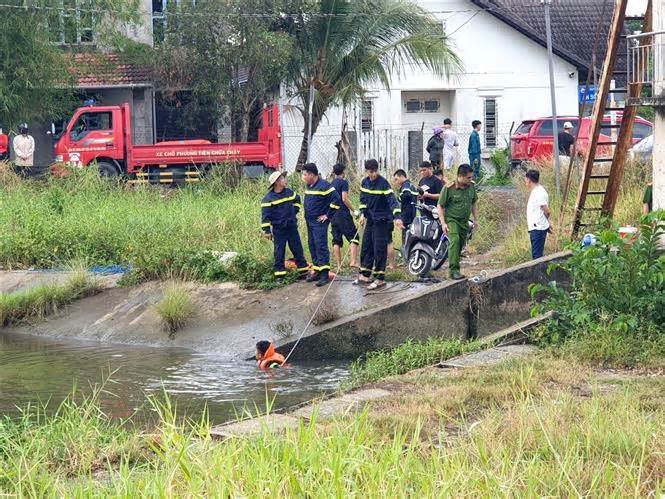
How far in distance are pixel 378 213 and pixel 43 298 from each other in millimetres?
5422

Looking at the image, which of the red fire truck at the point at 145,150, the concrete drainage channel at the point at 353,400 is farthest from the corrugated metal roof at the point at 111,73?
the concrete drainage channel at the point at 353,400

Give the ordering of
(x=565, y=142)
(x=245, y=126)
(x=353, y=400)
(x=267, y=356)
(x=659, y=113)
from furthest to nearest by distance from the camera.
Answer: (x=245, y=126) < (x=565, y=142) < (x=659, y=113) < (x=267, y=356) < (x=353, y=400)

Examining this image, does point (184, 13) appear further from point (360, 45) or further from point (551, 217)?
point (551, 217)

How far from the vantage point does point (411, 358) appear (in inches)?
457

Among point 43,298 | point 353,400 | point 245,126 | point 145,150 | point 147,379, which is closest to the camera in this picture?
point 353,400

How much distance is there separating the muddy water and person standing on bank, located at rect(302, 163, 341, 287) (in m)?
2.23

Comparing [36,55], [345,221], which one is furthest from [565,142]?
[36,55]

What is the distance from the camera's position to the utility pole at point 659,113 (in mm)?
13930

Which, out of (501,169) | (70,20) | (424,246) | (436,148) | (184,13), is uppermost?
(184,13)

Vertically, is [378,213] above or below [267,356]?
above

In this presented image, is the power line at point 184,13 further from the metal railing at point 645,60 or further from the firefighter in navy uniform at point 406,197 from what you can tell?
the metal railing at point 645,60

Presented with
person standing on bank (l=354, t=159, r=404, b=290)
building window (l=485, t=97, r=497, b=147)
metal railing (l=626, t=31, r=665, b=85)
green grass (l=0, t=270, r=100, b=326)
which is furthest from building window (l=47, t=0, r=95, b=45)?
metal railing (l=626, t=31, r=665, b=85)

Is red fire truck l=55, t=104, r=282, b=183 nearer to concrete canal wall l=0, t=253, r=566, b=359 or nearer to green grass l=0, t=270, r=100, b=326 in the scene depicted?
green grass l=0, t=270, r=100, b=326

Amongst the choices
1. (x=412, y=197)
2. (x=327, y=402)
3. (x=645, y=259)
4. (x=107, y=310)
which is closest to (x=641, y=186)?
(x=412, y=197)
